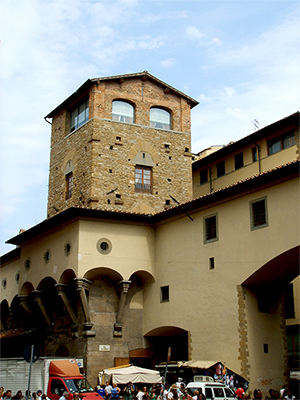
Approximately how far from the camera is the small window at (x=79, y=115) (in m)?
33.6

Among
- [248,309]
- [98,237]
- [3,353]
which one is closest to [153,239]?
[98,237]

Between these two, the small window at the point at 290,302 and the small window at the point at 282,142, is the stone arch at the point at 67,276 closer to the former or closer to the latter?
the small window at the point at 290,302

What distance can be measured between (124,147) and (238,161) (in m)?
7.13

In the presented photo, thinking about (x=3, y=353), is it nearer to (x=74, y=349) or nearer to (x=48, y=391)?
(x=74, y=349)

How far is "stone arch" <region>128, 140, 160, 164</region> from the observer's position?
32375mm

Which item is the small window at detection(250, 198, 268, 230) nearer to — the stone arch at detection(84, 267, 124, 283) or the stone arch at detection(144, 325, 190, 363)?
the stone arch at detection(144, 325, 190, 363)

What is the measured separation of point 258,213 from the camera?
23.5 metres

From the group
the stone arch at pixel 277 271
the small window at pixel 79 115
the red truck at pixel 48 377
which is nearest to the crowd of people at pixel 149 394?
the red truck at pixel 48 377

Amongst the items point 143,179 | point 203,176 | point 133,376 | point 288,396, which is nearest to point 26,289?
point 143,179

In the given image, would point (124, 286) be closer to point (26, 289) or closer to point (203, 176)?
point (26, 289)

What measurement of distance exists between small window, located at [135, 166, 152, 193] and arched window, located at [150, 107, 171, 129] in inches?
119

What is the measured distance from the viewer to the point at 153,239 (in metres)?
29.2

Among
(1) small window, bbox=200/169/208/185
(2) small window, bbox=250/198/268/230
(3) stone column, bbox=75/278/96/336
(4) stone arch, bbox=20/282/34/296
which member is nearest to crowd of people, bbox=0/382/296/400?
(3) stone column, bbox=75/278/96/336

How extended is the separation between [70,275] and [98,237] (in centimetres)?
250
